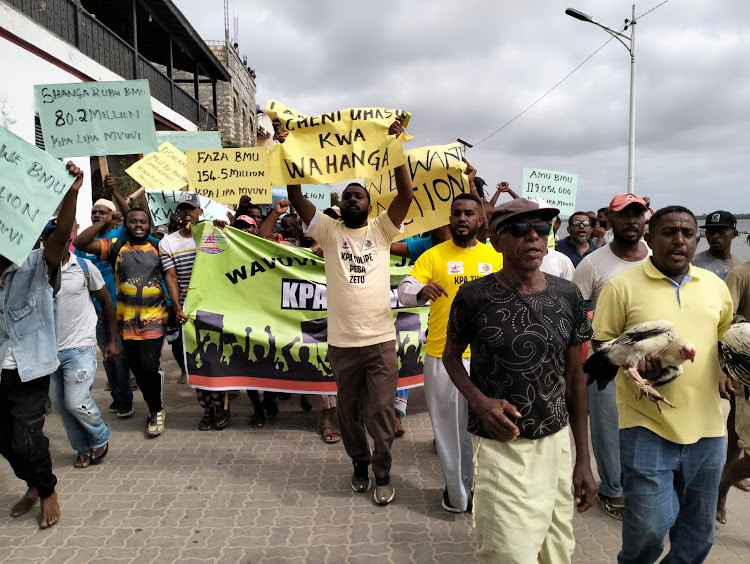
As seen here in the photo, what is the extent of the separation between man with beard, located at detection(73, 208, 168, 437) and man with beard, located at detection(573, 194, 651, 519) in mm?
3690

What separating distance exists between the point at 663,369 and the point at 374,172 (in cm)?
222

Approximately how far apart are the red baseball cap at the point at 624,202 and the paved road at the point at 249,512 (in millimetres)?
2004

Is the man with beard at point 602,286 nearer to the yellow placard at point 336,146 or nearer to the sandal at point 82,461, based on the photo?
the yellow placard at point 336,146

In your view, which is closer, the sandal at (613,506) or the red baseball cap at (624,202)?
the red baseball cap at (624,202)

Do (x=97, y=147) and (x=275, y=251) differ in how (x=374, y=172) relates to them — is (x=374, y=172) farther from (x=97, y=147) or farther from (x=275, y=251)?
(x=97, y=147)

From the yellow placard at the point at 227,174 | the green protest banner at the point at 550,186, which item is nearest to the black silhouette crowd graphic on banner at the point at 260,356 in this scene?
the yellow placard at the point at 227,174

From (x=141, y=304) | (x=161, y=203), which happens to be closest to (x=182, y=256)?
(x=141, y=304)

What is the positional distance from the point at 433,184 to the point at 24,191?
2978mm

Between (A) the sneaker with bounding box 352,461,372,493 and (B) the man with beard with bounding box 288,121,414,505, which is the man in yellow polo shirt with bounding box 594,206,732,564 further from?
(A) the sneaker with bounding box 352,461,372,493

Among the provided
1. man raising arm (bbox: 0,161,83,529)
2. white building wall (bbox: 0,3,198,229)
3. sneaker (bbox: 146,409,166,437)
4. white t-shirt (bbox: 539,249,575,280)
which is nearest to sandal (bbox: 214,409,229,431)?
sneaker (bbox: 146,409,166,437)

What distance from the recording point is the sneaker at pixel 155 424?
507cm

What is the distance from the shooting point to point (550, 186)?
8.56 m

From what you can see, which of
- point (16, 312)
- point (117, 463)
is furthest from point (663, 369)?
point (117, 463)

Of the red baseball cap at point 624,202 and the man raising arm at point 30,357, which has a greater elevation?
the red baseball cap at point 624,202
